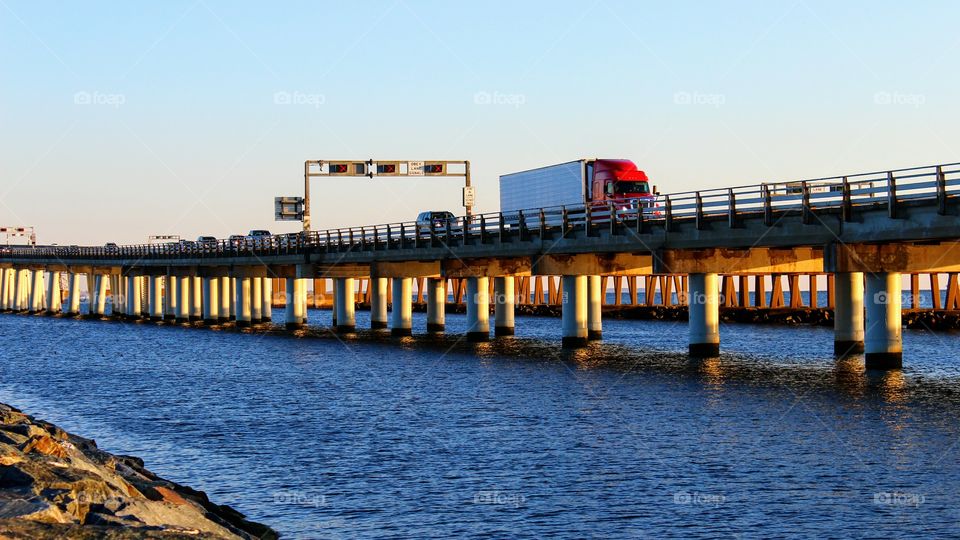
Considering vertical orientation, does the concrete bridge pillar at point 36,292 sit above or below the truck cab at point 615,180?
below

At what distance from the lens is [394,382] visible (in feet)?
139

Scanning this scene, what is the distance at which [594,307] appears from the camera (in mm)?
62750

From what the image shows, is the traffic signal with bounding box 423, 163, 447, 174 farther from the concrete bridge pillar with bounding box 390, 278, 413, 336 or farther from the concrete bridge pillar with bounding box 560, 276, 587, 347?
the concrete bridge pillar with bounding box 560, 276, 587, 347

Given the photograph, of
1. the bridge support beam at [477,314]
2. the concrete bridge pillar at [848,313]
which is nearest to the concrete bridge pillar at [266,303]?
the bridge support beam at [477,314]

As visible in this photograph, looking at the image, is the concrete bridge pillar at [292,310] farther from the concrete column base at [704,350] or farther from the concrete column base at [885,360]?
the concrete column base at [885,360]

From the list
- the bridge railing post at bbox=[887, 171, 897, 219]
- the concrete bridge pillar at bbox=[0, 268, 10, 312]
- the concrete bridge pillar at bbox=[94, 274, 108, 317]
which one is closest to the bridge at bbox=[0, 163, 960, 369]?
the bridge railing post at bbox=[887, 171, 897, 219]

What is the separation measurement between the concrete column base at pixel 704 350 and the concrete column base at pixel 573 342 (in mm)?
9447

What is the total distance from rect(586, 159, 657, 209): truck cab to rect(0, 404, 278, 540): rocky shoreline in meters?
39.2

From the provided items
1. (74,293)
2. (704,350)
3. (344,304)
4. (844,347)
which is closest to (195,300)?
(344,304)

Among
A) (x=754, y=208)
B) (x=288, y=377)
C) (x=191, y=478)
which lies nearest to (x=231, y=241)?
(x=288, y=377)

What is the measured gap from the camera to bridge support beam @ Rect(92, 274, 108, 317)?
121 metres

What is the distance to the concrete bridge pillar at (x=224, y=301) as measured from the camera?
97.6 meters

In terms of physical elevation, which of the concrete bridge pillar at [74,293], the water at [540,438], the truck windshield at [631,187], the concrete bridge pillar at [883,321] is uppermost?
the truck windshield at [631,187]

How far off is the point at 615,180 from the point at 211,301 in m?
49.0
